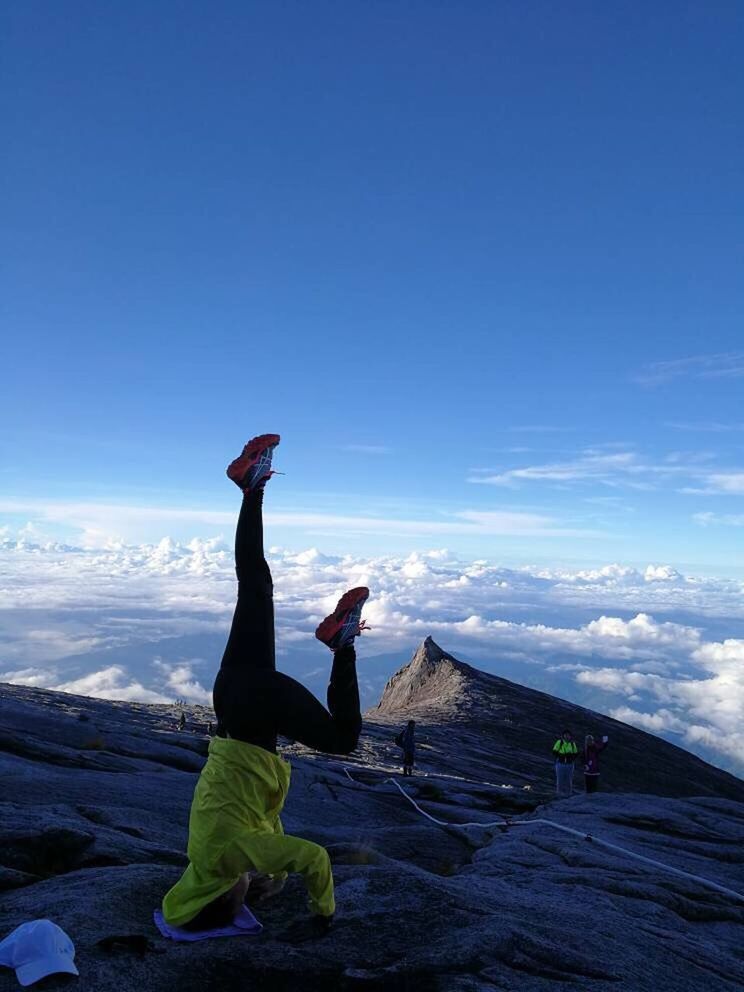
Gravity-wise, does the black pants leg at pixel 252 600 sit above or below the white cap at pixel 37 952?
above

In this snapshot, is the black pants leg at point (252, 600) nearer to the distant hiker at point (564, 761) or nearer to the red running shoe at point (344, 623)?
the red running shoe at point (344, 623)

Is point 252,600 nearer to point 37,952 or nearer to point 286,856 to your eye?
point 286,856

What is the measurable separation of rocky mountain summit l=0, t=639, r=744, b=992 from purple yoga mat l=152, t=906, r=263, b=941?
0.09m

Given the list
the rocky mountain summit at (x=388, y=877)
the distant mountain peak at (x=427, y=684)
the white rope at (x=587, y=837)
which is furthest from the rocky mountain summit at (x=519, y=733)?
the white rope at (x=587, y=837)

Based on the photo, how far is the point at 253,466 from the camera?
696cm

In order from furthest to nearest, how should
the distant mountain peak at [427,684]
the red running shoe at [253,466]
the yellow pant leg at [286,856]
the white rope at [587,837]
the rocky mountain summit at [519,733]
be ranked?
the distant mountain peak at [427,684]
the rocky mountain summit at [519,733]
the white rope at [587,837]
the red running shoe at [253,466]
the yellow pant leg at [286,856]

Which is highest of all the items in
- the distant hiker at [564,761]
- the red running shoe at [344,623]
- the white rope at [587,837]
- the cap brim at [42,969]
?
the red running shoe at [344,623]

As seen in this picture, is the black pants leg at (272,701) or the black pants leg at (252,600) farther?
the black pants leg at (252,600)

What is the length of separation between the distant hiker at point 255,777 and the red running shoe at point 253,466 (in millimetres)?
1625

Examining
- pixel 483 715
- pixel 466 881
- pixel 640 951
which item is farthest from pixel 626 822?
pixel 483 715

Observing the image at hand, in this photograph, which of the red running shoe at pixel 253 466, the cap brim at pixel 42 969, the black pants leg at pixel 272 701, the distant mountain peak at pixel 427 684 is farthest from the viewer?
the distant mountain peak at pixel 427 684

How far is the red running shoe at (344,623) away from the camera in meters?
6.31

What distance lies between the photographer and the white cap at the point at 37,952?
16.8 feet

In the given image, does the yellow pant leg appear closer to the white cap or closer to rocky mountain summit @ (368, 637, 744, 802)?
the white cap
